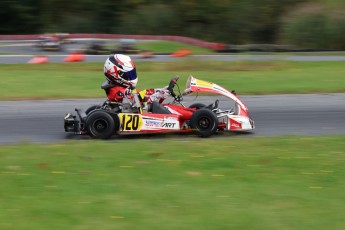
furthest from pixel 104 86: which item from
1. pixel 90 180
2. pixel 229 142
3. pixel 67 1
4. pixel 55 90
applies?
pixel 67 1

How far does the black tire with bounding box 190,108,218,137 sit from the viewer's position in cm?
970

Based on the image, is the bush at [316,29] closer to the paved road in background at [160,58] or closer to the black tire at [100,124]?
the paved road in background at [160,58]

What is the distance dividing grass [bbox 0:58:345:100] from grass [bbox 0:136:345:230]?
21.7 ft

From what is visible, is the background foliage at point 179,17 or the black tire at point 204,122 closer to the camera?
the black tire at point 204,122

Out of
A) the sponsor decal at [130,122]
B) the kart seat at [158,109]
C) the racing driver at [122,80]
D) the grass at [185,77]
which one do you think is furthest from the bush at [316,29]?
the sponsor decal at [130,122]

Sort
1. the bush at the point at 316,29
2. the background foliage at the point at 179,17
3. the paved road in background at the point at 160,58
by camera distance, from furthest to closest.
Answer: the background foliage at the point at 179,17 < the bush at the point at 316,29 < the paved road in background at the point at 160,58

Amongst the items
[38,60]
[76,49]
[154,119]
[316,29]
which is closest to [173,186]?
[154,119]

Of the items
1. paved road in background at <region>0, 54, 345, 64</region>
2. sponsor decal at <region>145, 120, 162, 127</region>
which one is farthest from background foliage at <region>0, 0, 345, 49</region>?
sponsor decal at <region>145, 120, 162, 127</region>

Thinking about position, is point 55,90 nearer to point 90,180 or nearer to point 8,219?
point 90,180

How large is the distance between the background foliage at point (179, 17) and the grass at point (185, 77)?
39.5ft

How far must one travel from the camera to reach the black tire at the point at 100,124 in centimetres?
962

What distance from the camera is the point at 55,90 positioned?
50.6ft

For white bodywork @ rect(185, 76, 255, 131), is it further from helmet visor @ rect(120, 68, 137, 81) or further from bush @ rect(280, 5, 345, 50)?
bush @ rect(280, 5, 345, 50)

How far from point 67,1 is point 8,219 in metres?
36.4
